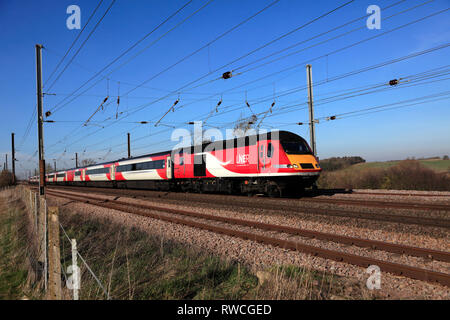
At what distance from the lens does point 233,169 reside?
1619cm

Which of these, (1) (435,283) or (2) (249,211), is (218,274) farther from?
(2) (249,211)

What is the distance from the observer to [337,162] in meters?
38.9

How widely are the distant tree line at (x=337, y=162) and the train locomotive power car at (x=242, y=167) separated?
18.3 m

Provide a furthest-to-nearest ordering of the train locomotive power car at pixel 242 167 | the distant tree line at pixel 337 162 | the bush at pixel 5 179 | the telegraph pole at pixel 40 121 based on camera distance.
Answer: the bush at pixel 5 179 < the distant tree line at pixel 337 162 < the telegraph pole at pixel 40 121 < the train locomotive power car at pixel 242 167

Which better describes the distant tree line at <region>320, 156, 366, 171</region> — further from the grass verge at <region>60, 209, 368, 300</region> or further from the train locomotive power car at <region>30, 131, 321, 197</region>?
the grass verge at <region>60, 209, 368, 300</region>

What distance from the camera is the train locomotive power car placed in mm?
14102

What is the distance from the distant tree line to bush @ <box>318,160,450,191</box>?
8798 mm

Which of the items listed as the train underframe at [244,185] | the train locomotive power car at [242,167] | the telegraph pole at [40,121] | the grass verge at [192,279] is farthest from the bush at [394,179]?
the grass verge at [192,279]

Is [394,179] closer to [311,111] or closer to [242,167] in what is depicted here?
[311,111]

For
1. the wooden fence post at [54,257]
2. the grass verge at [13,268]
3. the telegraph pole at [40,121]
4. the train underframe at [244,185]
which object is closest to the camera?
the wooden fence post at [54,257]

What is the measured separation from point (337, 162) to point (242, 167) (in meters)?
27.0

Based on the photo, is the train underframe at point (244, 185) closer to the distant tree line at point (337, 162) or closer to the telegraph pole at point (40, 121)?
the telegraph pole at point (40, 121)

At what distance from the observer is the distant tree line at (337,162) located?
115ft

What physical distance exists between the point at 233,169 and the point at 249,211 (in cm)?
472
